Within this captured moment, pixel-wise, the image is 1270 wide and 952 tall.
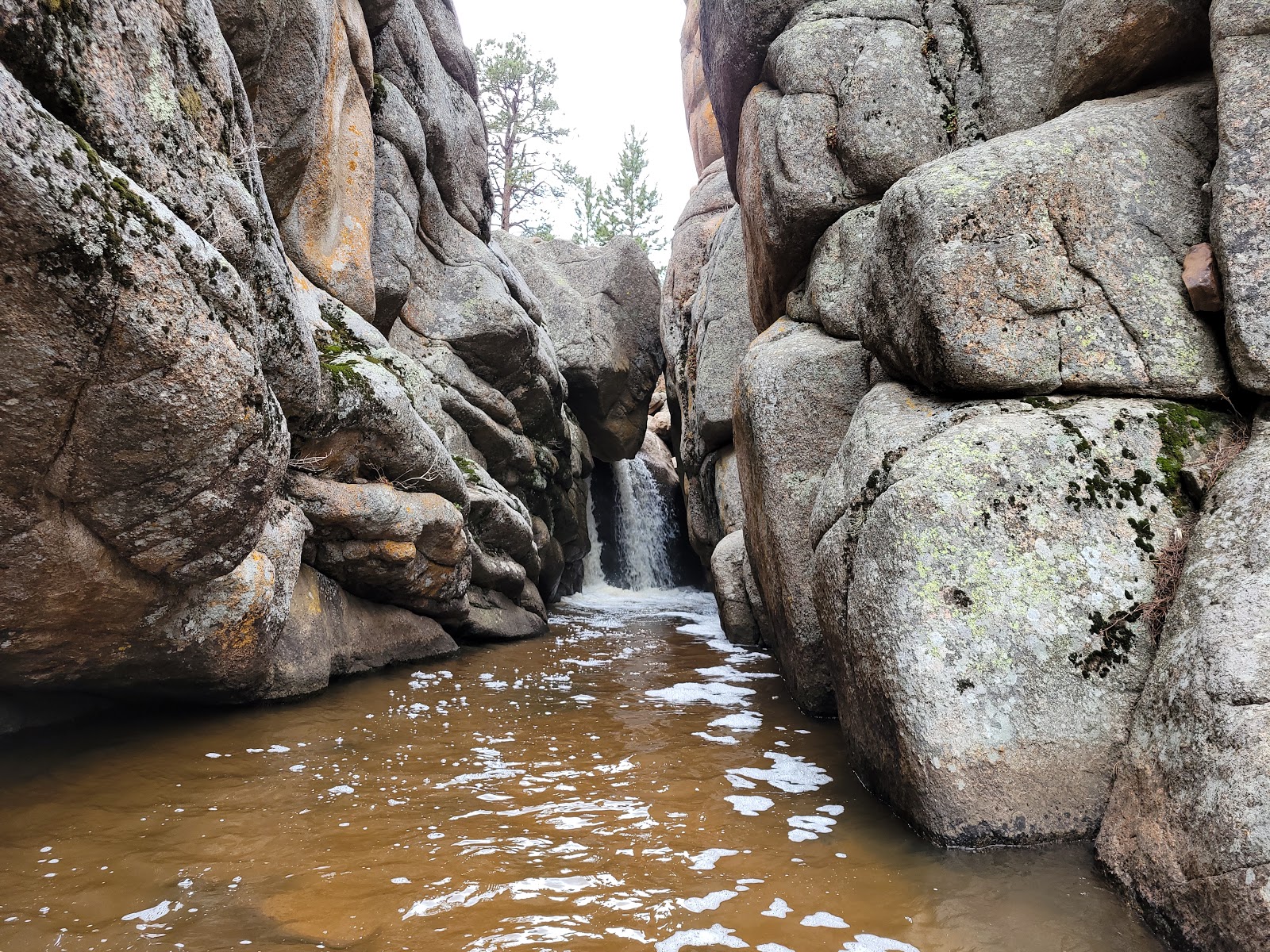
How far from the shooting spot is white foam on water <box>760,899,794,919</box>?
4148 millimetres

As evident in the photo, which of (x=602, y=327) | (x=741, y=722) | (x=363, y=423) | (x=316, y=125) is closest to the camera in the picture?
(x=741, y=722)

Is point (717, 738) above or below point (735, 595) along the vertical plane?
below

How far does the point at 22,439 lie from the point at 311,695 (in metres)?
5.06

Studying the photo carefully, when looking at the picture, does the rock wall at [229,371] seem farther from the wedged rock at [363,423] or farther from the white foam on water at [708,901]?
the white foam on water at [708,901]

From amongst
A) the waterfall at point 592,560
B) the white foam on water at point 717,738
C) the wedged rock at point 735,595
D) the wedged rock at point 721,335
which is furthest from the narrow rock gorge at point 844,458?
the waterfall at point 592,560

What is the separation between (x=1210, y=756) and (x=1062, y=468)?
2.37 m

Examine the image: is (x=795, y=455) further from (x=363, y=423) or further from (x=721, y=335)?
(x=721, y=335)

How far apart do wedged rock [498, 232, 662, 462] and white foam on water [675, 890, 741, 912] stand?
20562 mm

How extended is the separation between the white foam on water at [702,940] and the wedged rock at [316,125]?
1176cm

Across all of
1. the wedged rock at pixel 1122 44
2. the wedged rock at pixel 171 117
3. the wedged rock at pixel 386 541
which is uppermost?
the wedged rock at pixel 1122 44

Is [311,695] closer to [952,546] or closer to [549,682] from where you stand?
[549,682]

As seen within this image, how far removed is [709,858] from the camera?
488 centimetres

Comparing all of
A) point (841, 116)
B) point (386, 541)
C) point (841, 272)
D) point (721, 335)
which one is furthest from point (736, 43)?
point (386, 541)

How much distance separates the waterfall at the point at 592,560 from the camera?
2561 cm
